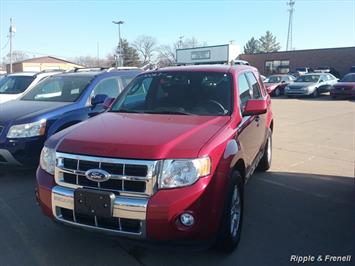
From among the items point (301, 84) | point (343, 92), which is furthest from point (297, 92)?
point (343, 92)

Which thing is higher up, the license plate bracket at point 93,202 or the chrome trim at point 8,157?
the license plate bracket at point 93,202

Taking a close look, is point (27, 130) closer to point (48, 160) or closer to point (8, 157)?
point (8, 157)

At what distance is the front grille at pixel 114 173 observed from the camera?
3062 millimetres

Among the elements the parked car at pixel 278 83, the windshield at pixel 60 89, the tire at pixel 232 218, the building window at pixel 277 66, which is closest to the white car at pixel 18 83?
the windshield at pixel 60 89

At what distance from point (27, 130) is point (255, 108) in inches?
139

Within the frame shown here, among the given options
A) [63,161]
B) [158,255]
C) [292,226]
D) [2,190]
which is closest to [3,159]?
[2,190]

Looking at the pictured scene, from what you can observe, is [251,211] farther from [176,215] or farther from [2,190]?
[2,190]

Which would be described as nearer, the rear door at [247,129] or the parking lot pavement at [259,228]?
the parking lot pavement at [259,228]

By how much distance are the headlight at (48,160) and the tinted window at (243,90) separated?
7.24 feet

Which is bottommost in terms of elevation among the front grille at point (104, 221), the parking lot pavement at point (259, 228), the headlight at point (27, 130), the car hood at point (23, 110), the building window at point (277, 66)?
the parking lot pavement at point (259, 228)

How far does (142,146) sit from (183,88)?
1.67 meters

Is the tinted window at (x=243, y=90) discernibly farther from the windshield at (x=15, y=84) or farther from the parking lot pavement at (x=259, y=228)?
the windshield at (x=15, y=84)

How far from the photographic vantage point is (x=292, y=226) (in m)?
4.31

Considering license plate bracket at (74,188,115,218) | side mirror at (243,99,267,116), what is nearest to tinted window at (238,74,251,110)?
side mirror at (243,99,267,116)
